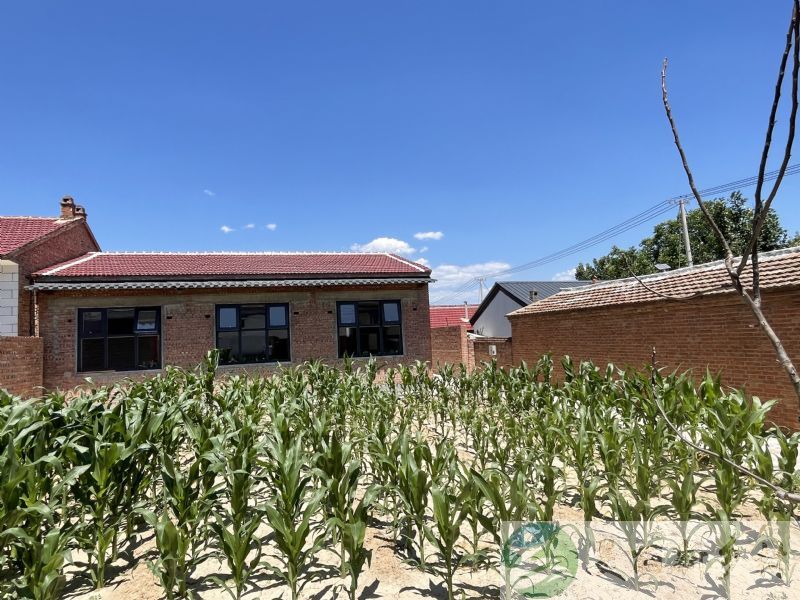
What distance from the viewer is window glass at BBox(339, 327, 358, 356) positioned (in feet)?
47.2

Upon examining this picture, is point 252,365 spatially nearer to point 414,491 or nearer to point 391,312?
point 391,312

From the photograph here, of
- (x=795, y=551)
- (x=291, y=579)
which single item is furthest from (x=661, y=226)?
(x=291, y=579)

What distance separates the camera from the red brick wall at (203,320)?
1185 cm

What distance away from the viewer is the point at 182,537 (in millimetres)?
2762

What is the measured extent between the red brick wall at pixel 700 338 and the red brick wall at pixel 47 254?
46.2ft

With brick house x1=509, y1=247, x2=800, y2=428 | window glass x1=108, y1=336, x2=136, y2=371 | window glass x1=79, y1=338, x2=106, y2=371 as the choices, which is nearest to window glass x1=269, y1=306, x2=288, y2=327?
→ window glass x1=108, y1=336, x2=136, y2=371

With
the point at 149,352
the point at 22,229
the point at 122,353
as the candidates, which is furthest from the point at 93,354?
the point at 22,229

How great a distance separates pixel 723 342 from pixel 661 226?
101 ft

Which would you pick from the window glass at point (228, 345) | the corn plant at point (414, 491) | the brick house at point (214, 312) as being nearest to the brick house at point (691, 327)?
the corn plant at point (414, 491)

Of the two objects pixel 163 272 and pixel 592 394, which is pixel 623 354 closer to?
pixel 592 394

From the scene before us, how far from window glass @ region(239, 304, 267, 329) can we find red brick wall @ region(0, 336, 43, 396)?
4.88m

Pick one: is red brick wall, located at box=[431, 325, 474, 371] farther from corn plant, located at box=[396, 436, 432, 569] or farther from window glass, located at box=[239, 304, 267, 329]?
corn plant, located at box=[396, 436, 432, 569]

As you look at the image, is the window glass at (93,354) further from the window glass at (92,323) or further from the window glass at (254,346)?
the window glass at (254,346)

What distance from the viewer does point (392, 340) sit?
14.9 m
